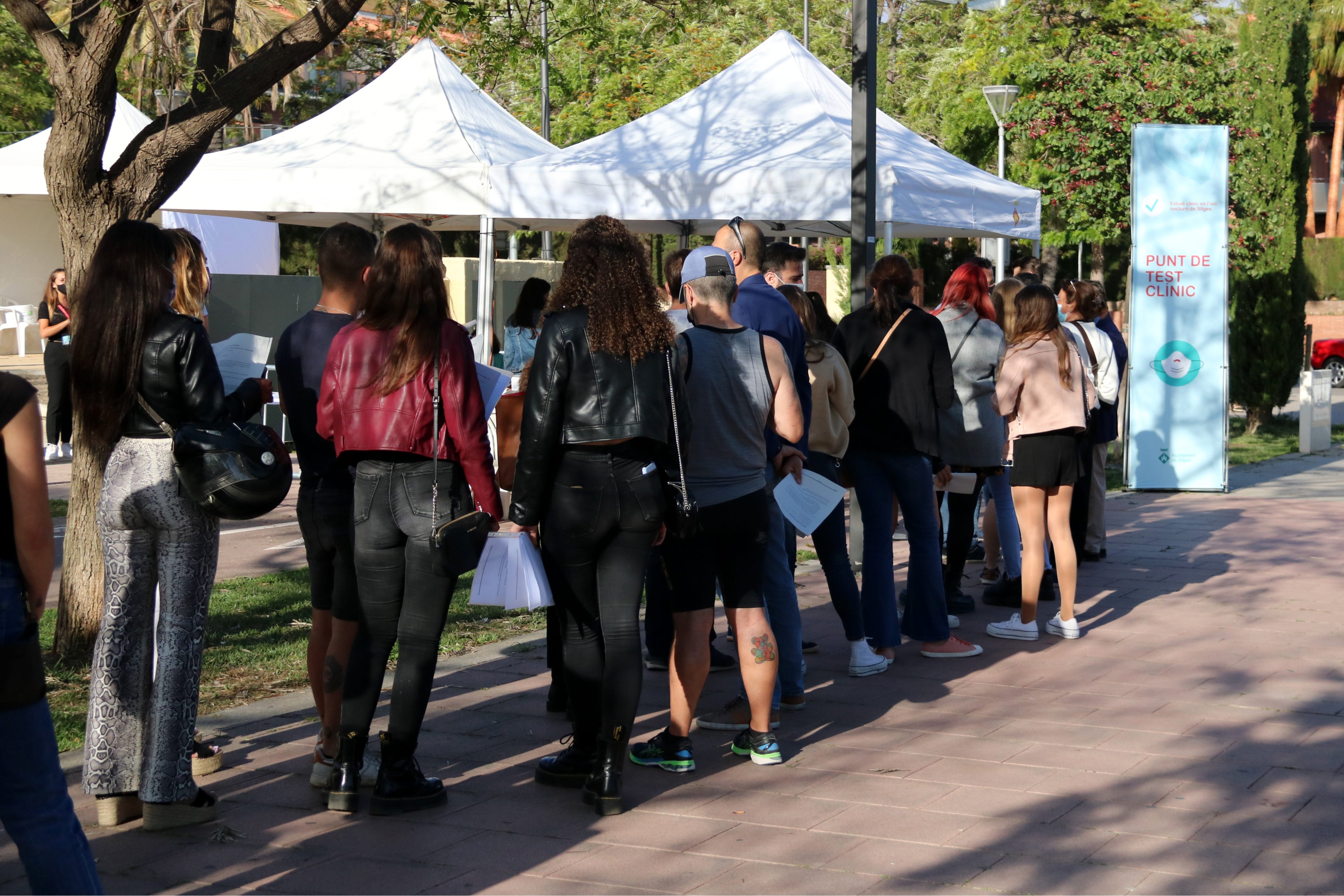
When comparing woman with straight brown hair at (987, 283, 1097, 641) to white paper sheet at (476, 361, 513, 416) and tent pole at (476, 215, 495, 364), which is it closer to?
white paper sheet at (476, 361, 513, 416)

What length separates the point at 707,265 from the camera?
475cm

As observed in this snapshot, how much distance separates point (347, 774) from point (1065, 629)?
4011 millimetres

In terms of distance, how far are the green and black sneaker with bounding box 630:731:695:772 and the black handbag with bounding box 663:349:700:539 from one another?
2.75ft

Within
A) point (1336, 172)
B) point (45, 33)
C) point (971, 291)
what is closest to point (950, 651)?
point (971, 291)

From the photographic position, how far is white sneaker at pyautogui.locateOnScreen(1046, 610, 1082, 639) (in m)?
6.95

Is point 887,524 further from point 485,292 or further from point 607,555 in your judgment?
point 485,292

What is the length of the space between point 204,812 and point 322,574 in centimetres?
84

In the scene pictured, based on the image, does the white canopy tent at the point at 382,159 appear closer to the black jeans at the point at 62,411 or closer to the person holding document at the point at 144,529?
the black jeans at the point at 62,411

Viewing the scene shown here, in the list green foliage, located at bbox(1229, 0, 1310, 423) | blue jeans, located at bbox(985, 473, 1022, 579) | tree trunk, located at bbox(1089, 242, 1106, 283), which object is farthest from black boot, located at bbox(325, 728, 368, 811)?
tree trunk, located at bbox(1089, 242, 1106, 283)

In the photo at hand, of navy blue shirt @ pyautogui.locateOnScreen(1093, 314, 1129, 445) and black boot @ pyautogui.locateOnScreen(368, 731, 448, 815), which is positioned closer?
black boot @ pyautogui.locateOnScreen(368, 731, 448, 815)

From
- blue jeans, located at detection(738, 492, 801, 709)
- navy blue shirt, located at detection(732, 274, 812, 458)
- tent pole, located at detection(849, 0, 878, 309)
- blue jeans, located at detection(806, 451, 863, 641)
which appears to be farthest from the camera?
tent pole, located at detection(849, 0, 878, 309)

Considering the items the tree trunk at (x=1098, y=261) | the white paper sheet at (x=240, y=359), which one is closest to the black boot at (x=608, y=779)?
the white paper sheet at (x=240, y=359)

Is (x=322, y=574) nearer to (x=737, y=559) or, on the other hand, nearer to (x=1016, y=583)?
(x=737, y=559)

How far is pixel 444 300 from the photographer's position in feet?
13.8
